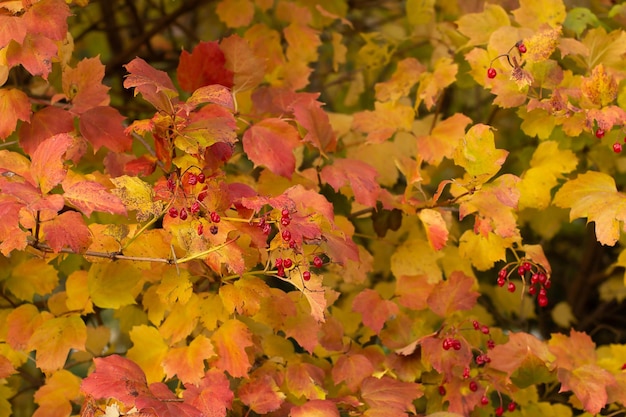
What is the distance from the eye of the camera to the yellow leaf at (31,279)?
182cm

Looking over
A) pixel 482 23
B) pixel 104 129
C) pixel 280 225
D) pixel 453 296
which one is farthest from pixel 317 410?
pixel 482 23

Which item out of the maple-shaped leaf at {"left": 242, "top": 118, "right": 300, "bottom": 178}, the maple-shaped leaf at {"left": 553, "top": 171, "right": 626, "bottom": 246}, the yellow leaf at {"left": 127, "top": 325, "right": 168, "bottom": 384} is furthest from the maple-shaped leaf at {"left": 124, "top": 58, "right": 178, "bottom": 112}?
the maple-shaped leaf at {"left": 553, "top": 171, "right": 626, "bottom": 246}

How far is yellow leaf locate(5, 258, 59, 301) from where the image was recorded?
1817 millimetres

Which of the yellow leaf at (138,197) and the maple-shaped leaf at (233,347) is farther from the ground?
the yellow leaf at (138,197)

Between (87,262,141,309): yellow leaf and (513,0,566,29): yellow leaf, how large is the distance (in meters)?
1.05

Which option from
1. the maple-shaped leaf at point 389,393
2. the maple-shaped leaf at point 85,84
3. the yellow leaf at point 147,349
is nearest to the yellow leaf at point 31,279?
the yellow leaf at point 147,349

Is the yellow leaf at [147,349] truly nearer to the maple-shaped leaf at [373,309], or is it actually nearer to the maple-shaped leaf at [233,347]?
the maple-shaped leaf at [233,347]

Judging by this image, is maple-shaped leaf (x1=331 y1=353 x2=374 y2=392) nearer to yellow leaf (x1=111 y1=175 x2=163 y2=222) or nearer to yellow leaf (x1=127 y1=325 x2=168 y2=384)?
yellow leaf (x1=127 y1=325 x2=168 y2=384)

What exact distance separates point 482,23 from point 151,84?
0.89 metres

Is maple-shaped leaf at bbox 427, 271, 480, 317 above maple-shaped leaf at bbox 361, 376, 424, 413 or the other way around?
above

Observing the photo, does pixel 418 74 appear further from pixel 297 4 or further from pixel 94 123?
pixel 94 123

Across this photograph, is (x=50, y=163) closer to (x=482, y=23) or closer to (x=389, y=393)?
(x=389, y=393)

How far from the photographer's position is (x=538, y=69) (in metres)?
1.83

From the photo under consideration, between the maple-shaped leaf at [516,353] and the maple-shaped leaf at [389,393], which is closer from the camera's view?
the maple-shaped leaf at [389,393]
